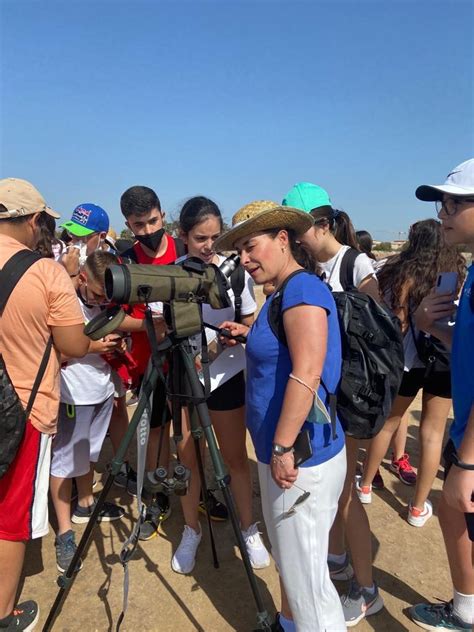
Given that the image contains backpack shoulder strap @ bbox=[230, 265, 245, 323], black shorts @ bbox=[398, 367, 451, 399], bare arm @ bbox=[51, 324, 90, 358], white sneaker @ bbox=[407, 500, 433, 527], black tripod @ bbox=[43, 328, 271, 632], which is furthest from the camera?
white sneaker @ bbox=[407, 500, 433, 527]

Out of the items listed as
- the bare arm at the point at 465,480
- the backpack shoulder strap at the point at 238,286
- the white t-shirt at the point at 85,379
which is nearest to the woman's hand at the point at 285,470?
the bare arm at the point at 465,480

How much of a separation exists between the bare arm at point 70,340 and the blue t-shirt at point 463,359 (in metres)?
1.67

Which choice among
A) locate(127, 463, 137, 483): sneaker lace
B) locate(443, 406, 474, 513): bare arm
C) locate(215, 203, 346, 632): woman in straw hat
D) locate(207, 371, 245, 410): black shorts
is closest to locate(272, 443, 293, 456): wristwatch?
locate(215, 203, 346, 632): woman in straw hat

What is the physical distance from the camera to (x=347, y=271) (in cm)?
263

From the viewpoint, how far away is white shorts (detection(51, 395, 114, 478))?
2.85 meters

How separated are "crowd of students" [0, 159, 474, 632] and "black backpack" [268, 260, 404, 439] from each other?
0.54 feet

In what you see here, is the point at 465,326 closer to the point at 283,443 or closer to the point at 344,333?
the point at 344,333

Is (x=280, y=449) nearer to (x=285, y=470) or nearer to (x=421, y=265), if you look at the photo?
(x=285, y=470)

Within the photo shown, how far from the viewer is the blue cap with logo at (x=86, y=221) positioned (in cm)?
381

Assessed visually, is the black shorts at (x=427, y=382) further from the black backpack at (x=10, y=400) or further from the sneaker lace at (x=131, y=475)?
the black backpack at (x=10, y=400)

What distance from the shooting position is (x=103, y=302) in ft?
8.95

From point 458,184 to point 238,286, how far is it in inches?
49.0

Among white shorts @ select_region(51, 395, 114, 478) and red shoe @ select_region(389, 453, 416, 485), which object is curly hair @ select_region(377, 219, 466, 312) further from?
white shorts @ select_region(51, 395, 114, 478)

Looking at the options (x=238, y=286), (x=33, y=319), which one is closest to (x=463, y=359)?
(x=238, y=286)
